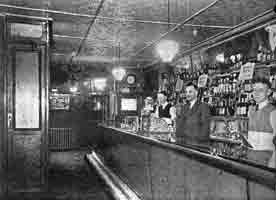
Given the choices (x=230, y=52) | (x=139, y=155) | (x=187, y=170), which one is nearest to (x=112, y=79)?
(x=230, y=52)

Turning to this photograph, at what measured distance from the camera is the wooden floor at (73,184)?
4836mm

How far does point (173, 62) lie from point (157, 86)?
168cm

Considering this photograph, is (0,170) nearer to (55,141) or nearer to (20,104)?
(20,104)

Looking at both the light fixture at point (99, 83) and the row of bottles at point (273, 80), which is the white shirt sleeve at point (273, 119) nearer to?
the row of bottles at point (273, 80)

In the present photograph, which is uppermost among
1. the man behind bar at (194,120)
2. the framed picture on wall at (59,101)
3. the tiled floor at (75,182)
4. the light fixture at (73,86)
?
the light fixture at (73,86)

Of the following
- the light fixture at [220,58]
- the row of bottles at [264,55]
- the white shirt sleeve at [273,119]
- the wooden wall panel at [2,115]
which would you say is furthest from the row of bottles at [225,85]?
the wooden wall panel at [2,115]

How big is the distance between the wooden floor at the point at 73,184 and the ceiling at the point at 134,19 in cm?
290

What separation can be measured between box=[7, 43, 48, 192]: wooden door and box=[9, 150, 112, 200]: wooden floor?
326 millimetres

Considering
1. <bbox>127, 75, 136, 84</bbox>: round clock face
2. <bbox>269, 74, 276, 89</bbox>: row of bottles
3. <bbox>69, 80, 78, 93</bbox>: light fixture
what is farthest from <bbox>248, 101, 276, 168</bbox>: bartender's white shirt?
<bbox>69, 80, 78, 93</bbox>: light fixture

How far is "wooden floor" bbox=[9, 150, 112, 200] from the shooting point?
15.9 feet

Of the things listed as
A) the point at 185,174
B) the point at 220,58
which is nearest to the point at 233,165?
the point at 185,174

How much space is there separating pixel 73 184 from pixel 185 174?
3614 mm

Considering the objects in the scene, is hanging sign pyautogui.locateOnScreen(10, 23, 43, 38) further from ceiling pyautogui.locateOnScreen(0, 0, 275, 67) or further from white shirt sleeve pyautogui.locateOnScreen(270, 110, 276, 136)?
white shirt sleeve pyautogui.locateOnScreen(270, 110, 276, 136)

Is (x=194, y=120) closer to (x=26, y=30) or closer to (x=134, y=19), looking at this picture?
(x=134, y=19)
